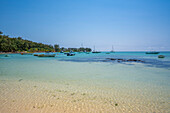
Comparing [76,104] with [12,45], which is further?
Answer: [12,45]

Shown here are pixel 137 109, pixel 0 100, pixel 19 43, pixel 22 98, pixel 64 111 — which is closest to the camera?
pixel 64 111

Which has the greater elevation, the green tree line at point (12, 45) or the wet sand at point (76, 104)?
the green tree line at point (12, 45)

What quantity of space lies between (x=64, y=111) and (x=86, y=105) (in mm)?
1298

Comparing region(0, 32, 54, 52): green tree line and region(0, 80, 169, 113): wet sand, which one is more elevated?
region(0, 32, 54, 52): green tree line

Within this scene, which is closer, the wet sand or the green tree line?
the wet sand

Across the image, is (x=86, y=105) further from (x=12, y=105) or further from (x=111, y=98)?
(x=12, y=105)

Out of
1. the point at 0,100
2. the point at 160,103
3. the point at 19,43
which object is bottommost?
the point at 160,103

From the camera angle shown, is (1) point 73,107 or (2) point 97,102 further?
(2) point 97,102

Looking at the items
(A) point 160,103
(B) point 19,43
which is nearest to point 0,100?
(A) point 160,103

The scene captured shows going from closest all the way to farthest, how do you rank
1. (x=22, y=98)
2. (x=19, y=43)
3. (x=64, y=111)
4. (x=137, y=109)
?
(x=64, y=111)
(x=137, y=109)
(x=22, y=98)
(x=19, y=43)

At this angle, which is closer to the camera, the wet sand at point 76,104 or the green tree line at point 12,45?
the wet sand at point 76,104

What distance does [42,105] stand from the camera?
19.4 feet

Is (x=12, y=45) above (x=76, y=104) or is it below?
above

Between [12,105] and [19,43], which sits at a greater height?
[19,43]
